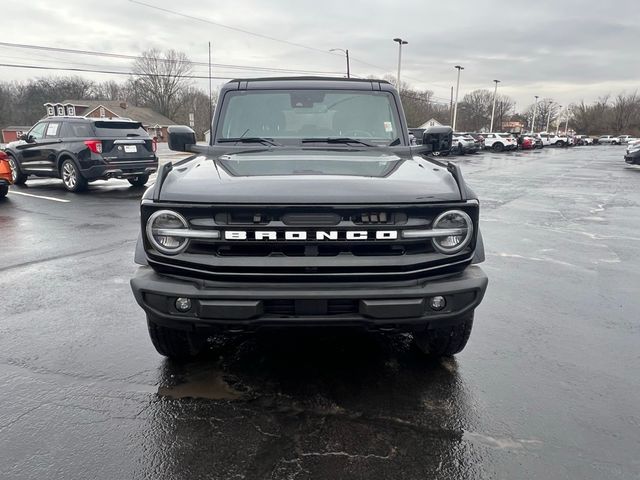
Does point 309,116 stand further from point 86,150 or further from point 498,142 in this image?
point 498,142

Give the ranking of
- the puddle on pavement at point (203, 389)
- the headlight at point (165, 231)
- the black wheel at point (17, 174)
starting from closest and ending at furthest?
the headlight at point (165, 231) < the puddle on pavement at point (203, 389) < the black wheel at point (17, 174)

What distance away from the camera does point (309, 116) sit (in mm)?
4184

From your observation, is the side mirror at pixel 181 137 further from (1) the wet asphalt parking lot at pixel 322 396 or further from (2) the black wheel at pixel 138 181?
(2) the black wheel at pixel 138 181

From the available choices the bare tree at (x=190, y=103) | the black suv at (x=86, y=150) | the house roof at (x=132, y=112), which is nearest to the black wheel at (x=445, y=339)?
the black suv at (x=86, y=150)

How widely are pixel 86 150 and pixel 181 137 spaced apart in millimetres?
8764

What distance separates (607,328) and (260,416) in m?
3.09

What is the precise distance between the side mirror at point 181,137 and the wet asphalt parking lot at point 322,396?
151cm

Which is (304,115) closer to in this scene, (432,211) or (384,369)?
(432,211)

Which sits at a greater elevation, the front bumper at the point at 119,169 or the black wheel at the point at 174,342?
the front bumper at the point at 119,169

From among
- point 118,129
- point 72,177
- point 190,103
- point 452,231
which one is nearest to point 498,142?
point 118,129

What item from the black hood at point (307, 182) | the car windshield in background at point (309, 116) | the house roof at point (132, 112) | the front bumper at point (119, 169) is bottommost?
the front bumper at point (119, 169)

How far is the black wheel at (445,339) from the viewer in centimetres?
316

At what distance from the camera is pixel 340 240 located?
2.58m

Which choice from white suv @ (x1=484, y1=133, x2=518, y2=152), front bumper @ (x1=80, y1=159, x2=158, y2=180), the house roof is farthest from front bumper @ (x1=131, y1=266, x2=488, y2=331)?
the house roof
